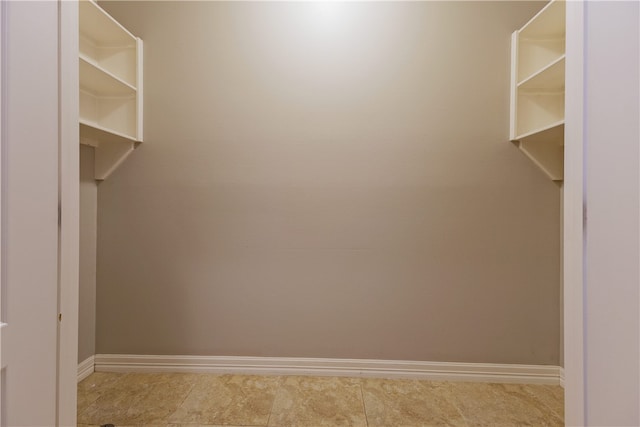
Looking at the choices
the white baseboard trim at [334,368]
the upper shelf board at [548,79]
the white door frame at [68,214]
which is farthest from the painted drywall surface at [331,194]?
the white door frame at [68,214]

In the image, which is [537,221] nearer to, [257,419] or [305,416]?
[305,416]

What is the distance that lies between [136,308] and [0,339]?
6.13 ft

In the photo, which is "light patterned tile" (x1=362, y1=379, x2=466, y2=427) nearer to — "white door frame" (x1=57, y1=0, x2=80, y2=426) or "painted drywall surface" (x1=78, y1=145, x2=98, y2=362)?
"white door frame" (x1=57, y1=0, x2=80, y2=426)

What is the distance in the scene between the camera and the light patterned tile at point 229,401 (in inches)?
73.2

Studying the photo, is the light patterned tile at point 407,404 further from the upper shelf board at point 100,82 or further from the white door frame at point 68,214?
the upper shelf board at point 100,82

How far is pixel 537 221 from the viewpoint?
2.31 m

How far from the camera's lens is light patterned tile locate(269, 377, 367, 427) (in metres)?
1.86

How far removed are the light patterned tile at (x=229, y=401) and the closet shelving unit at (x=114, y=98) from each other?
1653 mm

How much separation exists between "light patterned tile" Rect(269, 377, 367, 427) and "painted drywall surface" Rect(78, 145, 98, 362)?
4.69 ft

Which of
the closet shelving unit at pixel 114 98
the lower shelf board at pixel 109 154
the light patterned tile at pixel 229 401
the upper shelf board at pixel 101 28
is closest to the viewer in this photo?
the light patterned tile at pixel 229 401

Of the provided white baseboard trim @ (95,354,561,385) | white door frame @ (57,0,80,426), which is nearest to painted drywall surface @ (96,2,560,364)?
white baseboard trim @ (95,354,561,385)

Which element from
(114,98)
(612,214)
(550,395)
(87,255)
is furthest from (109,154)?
(550,395)

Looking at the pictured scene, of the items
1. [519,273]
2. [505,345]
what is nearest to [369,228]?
[519,273]

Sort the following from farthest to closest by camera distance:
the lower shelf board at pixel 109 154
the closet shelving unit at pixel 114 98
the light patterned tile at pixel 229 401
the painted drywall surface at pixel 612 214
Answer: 1. the lower shelf board at pixel 109 154
2. the closet shelving unit at pixel 114 98
3. the light patterned tile at pixel 229 401
4. the painted drywall surface at pixel 612 214
